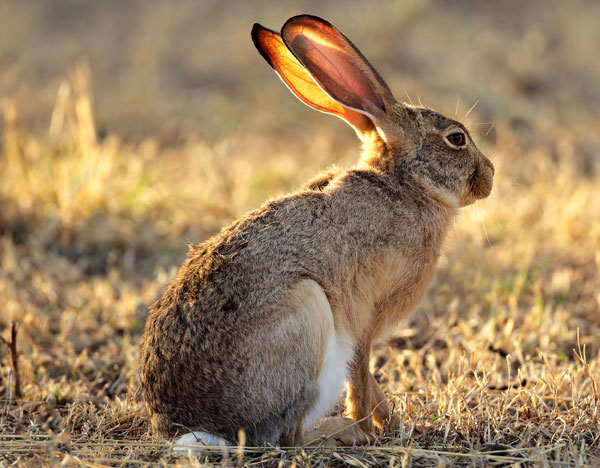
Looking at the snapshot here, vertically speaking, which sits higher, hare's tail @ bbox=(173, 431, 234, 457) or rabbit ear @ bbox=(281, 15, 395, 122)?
rabbit ear @ bbox=(281, 15, 395, 122)

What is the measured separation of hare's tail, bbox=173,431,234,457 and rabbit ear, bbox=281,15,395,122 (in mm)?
1445

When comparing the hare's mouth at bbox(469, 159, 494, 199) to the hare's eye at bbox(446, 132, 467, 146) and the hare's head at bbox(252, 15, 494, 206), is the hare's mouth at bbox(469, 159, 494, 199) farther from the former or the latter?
the hare's eye at bbox(446, 132, 467, 146)

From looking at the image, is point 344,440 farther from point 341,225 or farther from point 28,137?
point 28,137

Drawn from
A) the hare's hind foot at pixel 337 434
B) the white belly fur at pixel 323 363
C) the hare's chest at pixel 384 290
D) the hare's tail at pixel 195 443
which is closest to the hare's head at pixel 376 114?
the hare's chest at pixel 384 290

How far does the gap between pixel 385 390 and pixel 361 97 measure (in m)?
1.32

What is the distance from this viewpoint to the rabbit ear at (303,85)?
357 centimetres

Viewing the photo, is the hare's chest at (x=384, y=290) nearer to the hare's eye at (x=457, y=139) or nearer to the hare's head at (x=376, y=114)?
the hare's head at (x=376, y=114)

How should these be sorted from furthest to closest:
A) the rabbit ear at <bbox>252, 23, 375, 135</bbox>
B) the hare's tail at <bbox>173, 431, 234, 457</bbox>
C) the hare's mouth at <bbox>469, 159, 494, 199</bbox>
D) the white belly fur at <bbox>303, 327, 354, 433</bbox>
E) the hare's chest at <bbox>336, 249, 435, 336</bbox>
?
1. the hare's mouth at <bbox>469, 159, 494, 199</bbox>
2. the rabbit ear at <bbox>252, 23, 375, 135</bbox>
3. the hare's chest at <bbox>336, 249, 435, 336</bbox>
4. the white belly fur at <bbox>303, 327, 354, 433</bbox>
5. the hare's tail at <bbox>173, 431, 234, 457</bbox>

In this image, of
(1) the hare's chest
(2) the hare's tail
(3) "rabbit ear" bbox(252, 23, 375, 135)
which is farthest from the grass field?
(3) "rabbit ear" bbox(252, 23, 375, 135)

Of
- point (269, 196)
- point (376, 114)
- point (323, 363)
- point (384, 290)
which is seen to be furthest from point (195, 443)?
point (269, 196)

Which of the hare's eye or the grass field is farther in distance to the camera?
the hare's eye

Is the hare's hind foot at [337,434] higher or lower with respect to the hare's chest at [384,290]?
lower

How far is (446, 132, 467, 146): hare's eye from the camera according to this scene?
3650mm

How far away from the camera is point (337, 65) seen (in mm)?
3465
